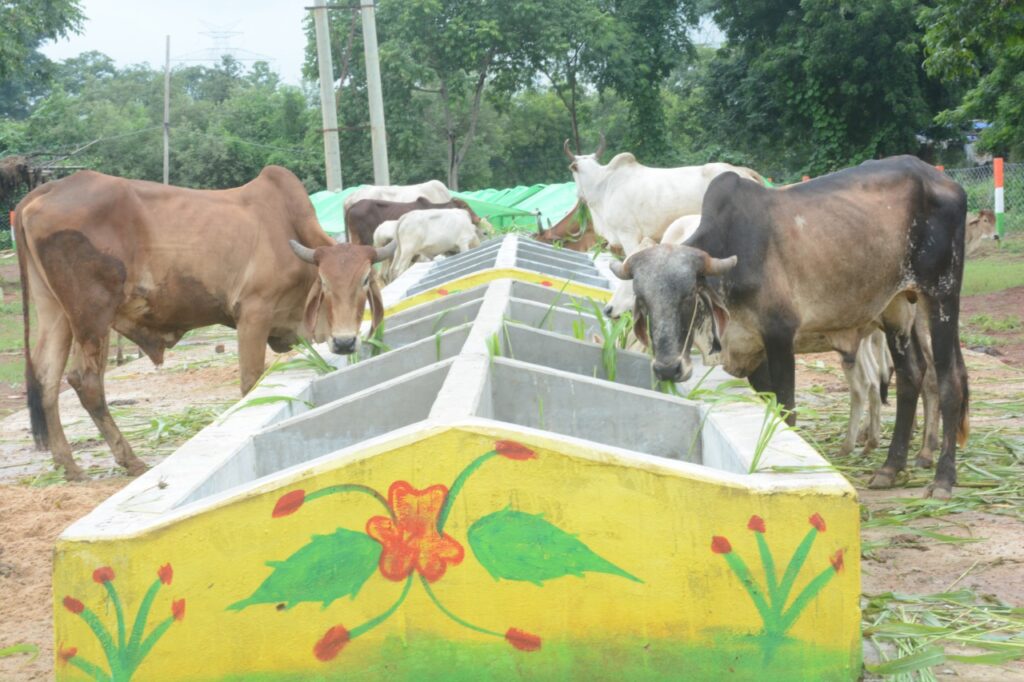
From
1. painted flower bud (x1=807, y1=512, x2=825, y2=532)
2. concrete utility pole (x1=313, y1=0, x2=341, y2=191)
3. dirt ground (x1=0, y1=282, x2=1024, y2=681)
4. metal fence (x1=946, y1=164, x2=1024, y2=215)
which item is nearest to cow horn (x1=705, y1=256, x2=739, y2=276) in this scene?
dirt ground (x1=0, y1=282, x2=1024, y2=681)

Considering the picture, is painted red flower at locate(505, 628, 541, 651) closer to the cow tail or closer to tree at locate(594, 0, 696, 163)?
the cow tail

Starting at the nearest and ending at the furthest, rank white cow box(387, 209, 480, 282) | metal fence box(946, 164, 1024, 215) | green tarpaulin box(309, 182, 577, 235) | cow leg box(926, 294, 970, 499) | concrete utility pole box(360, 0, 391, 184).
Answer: cow leg box(926, 294, 970, 499) < white cow box(387, 209, 480, 282) < green tarpaulin box(309, 182, 577, 235) < concrete utility pole box(360, 0, 391, 184) < metal fence box(946, 164, 1024, 215)

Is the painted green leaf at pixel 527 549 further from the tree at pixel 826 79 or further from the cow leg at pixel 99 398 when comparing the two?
the tree at pixel 826 79

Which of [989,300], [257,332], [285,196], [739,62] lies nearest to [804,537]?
[257,332]

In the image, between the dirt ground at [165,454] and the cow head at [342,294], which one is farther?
the cow head at [342,294]

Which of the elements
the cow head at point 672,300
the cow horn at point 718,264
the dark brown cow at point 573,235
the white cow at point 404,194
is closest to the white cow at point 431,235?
the dark brown cow at point 573,235

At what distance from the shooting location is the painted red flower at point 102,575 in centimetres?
278

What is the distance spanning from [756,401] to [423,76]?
3180cm

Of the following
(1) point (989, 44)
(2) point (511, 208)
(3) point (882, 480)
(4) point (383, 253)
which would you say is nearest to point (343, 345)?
(4) point (383, 253)

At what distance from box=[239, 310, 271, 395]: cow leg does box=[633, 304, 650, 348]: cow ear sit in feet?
11.0

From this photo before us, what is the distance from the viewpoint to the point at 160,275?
7523 mm

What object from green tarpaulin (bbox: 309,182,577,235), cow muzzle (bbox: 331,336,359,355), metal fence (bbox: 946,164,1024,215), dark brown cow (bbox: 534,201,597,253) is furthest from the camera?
metal fence (bbox: 946,164,1024,215)

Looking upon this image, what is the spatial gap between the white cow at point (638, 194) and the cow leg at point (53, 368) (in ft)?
14.3

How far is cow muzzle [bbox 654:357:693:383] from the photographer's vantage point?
15.5 ft
